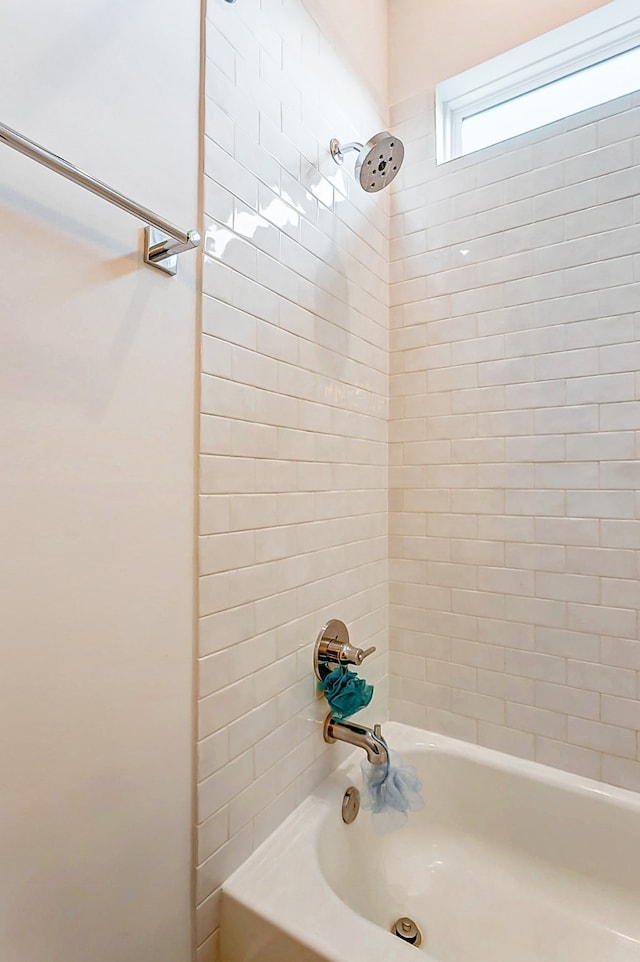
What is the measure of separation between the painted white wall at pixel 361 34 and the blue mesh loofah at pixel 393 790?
7.03 feet

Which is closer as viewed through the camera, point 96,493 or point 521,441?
point 96,493

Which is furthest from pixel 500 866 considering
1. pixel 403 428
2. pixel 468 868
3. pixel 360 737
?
pixel 403 428

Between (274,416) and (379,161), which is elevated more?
(379,161)

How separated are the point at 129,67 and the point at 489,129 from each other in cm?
145

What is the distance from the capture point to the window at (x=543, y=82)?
5.15ft

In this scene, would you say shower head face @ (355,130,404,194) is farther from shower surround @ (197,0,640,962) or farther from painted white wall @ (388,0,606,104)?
painted white wall @ (388,0,606,104)

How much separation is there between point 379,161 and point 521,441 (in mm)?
912

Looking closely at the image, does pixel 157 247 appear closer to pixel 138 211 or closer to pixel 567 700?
pixel 138 211

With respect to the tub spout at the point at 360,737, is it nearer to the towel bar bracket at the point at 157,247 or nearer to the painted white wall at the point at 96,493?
the painted white wall at the point at 96,493

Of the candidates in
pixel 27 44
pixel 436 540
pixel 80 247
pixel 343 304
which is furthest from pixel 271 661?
pixel 27 44

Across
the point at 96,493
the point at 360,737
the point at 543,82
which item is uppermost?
the point at 543,82

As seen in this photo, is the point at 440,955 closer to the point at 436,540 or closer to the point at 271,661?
the point at 271,661

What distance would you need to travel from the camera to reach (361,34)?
1690mm

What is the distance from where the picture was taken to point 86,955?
81 centimetres
